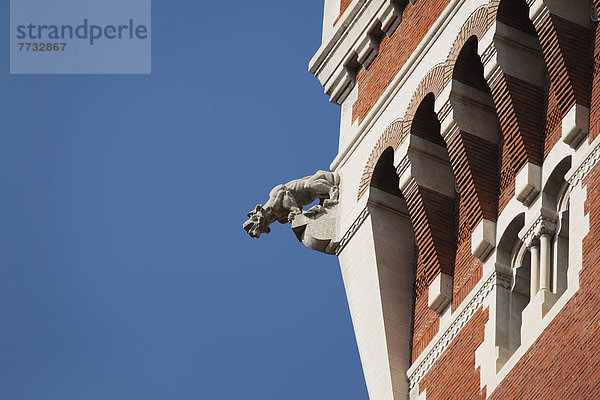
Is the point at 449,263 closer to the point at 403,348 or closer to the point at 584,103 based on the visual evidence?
the point at 403,348

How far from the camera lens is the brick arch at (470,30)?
84.0 ft

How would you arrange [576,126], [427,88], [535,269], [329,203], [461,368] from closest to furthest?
1. [576,126]
2. [535,269]
3. [461,368]
4. [427,88]
5. [329,203]

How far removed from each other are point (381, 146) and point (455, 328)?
10.8ft

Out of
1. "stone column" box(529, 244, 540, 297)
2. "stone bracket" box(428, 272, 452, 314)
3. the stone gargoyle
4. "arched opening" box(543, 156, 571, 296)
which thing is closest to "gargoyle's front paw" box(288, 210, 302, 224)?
the stone gargoyle

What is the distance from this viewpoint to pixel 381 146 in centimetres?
2739

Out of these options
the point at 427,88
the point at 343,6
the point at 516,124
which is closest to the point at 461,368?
the point at 516,124

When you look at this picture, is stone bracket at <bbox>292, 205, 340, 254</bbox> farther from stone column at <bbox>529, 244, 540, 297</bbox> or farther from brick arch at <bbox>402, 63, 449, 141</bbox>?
stone column at <bbox>529, 244, 540, 297</bbox>

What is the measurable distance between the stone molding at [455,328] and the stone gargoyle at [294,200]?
358 cm

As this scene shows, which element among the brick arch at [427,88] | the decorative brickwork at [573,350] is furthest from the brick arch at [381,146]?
the decorative brickwork at [573,350]

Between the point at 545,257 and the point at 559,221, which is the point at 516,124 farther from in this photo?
the point at 545,257

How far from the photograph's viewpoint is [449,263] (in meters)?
25.8

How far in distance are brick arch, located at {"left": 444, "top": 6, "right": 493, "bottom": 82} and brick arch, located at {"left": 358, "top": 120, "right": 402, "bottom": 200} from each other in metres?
1.20

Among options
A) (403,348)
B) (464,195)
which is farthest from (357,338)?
(464,195)

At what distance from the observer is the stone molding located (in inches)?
965
